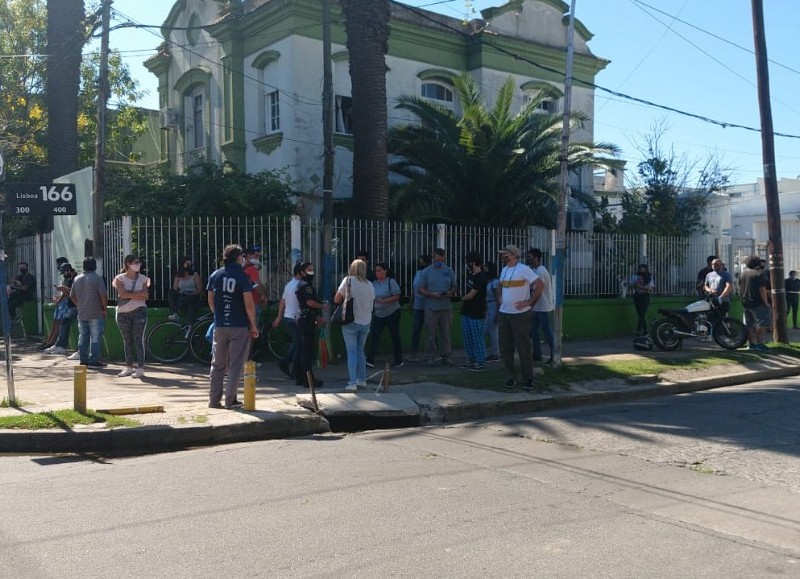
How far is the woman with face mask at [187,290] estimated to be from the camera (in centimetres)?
1259

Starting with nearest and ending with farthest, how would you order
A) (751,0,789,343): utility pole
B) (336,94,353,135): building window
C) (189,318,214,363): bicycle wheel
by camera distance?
(189,318,214,363): bicycle wheel, (751,0,789,343): utility pole, (336,94,353,135): building window

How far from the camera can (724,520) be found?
16.9 ft

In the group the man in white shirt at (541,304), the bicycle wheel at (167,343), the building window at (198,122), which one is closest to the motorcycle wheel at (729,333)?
the man in white shirt at (541,304)

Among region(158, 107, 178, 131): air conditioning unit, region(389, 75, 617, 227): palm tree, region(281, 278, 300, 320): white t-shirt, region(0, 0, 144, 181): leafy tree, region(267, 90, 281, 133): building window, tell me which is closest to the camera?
region(281, 278, 300, 320): white t-shirt

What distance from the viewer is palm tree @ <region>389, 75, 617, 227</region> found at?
17203 millimetres

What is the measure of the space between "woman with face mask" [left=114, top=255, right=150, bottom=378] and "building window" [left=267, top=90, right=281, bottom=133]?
910 cm

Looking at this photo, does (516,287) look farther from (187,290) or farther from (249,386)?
(187,290)

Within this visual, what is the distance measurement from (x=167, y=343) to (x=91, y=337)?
3.81 feet

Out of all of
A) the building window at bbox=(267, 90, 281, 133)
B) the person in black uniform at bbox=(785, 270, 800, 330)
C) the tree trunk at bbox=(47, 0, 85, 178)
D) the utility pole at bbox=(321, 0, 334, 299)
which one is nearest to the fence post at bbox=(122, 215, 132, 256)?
the utility pole at bbox=(321, 0, 334, 299)

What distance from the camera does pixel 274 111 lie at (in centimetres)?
1989

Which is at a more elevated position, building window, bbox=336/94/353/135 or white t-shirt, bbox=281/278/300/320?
building window, bbox=336/94/353/135

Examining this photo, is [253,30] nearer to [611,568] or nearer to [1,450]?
[1,450]

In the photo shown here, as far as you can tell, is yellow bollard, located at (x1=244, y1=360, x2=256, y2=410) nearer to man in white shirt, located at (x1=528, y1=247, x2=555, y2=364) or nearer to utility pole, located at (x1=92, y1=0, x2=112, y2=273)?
man in white shirt, located at (x1=528, y1=247, x2=555, y2=364)

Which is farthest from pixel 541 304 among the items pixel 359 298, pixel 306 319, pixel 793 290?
pixel 793 290
